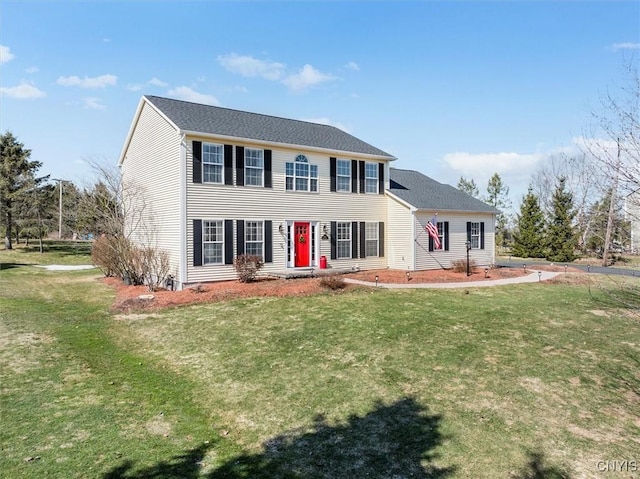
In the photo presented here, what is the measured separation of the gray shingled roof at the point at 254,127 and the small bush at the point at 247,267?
4.97 m

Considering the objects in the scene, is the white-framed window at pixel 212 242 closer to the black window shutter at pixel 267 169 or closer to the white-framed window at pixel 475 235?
the black window shutter at pixel 267 169

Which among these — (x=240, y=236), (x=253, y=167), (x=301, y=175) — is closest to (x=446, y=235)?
(x=301, y=175)

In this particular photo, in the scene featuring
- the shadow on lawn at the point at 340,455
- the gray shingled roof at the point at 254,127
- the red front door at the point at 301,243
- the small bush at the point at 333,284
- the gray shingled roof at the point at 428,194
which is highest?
the gray shingled roof at the point at 254,127

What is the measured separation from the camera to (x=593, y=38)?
977 centimetres

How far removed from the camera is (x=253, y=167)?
16484 mm

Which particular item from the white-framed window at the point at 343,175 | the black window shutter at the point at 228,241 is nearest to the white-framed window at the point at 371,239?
the white-framed window at the point at 343,175

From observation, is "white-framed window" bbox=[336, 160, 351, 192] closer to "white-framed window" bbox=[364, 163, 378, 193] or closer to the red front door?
"white-framed window" bbox=[364, 163, 378, 193]

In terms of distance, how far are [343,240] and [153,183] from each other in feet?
29.9

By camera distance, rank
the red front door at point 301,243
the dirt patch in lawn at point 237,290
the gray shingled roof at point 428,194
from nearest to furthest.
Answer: the dirt patch in lawn at point 237,290, the red front door at point 301,243, the gray shingled roof at point 428,194

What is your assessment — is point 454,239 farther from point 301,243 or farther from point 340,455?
point 340,455

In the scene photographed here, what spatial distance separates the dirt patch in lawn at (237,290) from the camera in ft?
40.9

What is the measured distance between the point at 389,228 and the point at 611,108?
49.1 ft

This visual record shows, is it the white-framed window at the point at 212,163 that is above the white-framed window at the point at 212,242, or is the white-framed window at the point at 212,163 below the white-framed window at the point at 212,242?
above

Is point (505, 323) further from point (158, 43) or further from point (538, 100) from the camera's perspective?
point (158, 43)
